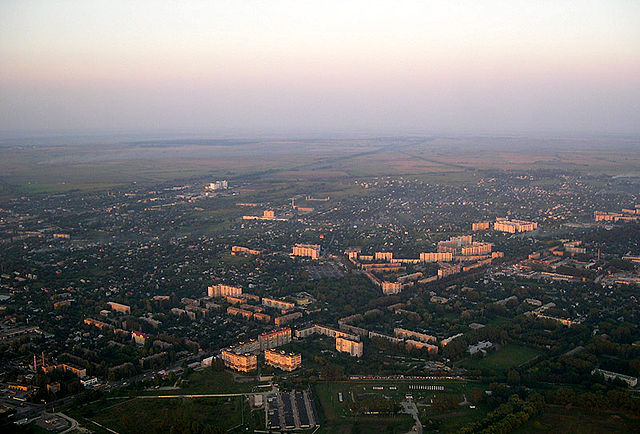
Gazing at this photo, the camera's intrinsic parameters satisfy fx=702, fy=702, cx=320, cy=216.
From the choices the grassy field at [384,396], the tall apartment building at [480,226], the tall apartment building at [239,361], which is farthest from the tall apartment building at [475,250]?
the tall apartment building at [239,361]

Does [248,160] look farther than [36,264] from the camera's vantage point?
Yes

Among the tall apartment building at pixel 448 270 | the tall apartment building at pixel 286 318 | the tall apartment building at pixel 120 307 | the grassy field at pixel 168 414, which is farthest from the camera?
the tall apartment building at pixel 448 270

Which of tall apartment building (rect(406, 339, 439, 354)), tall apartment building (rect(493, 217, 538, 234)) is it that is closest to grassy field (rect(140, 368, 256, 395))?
tall apartment building (rect(406, 339, 439, 354))

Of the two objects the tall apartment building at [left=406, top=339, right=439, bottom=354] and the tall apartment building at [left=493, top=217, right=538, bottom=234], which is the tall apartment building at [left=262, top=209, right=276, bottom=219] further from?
the tall apartment building at [left=406, top=339, right=439, bottom=354]

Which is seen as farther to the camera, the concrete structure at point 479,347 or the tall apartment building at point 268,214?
the tall apartment building at point 268,214

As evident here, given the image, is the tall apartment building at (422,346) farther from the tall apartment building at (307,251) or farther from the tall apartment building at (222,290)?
the tall apartment building at (307,251)

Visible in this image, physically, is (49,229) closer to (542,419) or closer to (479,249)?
(479,249)

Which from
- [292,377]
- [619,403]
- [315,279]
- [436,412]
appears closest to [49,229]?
[315,279]

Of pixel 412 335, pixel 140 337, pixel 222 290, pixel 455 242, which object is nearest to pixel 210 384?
pixel 140 337
